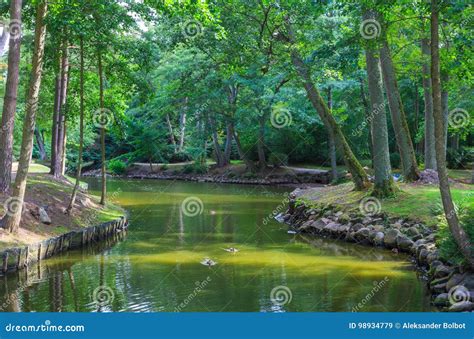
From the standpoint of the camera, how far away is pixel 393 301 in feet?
32.4

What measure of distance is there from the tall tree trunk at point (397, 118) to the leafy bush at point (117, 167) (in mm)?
34721

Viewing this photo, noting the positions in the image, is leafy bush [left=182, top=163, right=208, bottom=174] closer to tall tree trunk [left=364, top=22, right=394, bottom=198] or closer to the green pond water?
the green pond water

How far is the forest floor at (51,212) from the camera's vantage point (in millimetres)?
13177

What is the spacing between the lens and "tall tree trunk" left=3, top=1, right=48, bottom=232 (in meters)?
12.7

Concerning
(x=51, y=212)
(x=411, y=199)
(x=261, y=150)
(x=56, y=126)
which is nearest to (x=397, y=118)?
(x=411, y=199)

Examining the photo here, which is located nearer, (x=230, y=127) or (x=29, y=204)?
(x=29, y=204)

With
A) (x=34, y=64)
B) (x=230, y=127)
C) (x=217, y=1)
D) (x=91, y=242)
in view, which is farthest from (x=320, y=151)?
(x=34, y=64)

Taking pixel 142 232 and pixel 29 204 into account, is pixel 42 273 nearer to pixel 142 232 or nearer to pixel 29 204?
pixel 29 204

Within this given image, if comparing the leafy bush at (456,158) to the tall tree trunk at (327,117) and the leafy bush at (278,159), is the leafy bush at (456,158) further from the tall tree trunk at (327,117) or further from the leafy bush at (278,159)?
the tall tree trunk at (327,117)

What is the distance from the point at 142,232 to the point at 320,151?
84.9ft

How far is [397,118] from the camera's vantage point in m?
19.8

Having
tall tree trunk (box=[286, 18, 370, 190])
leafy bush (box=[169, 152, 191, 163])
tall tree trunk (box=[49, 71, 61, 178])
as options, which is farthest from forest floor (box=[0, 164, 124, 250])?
leafy bush (box=[169, 152, 191, 163])

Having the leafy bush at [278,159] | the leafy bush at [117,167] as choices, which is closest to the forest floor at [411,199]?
the leafy bush at [278,159]

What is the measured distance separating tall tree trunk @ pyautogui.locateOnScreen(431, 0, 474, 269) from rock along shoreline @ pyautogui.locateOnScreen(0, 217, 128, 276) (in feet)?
27.9
